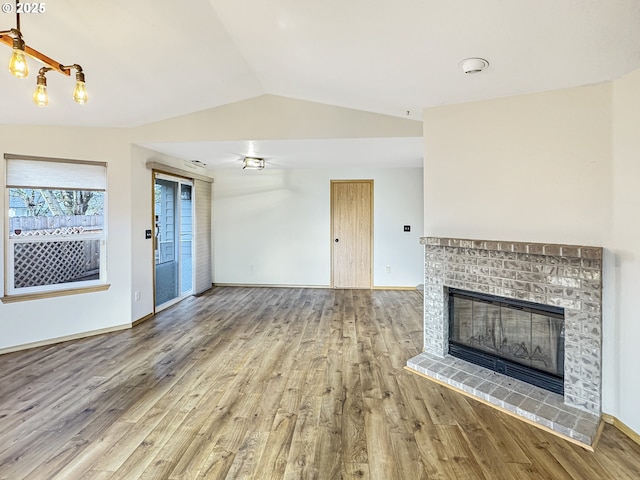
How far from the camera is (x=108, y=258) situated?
3.67 m

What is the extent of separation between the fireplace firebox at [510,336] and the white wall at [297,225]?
301 cm

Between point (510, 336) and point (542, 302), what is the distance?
44 centimetres

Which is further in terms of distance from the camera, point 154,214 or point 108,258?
point 154,214

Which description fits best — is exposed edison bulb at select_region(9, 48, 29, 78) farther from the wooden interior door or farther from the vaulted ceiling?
the wooden interior door

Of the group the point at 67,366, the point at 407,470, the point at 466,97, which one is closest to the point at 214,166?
the point at 67,366

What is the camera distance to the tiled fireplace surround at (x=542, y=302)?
1.98m

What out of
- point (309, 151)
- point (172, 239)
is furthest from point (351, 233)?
point (172, 239)

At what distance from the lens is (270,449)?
1.77 m

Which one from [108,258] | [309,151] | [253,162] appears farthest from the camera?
[253,162]

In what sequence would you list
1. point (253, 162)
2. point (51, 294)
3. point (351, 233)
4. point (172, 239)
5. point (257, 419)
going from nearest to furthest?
point (257, 419) < point (51, 294) < point (253, 162) < point (172, 239) < point (351, 233)

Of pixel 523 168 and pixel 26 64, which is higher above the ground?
pixel 26 64

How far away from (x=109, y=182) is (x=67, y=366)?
1981 millimetres

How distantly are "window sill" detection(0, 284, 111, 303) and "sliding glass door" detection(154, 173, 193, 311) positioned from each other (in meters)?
0.83

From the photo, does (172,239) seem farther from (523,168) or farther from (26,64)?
Answer: (523,168)
